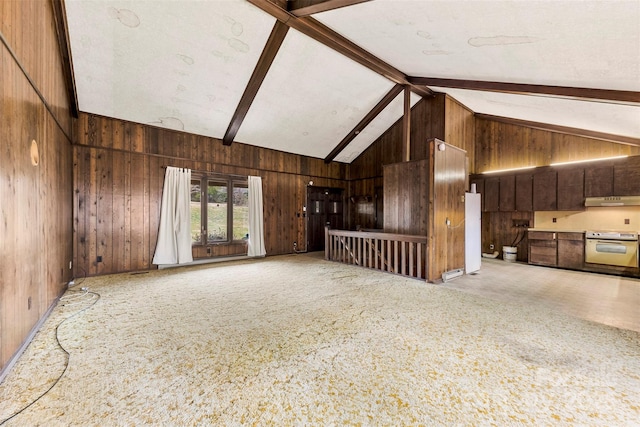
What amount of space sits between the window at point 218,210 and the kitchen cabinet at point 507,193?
6512 millimetres

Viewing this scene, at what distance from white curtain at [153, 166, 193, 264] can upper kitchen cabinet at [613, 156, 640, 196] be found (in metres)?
8.64

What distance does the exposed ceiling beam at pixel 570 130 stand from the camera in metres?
5.12

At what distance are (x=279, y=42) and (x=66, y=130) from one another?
3.60 meters

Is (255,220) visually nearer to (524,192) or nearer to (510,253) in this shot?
(510,253)

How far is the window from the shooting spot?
6125 millimetres

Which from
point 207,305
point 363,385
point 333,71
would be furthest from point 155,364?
point 333,71

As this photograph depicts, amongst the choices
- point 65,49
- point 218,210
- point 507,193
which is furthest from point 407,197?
point 65,49

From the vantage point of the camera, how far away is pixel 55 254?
11.0 ft

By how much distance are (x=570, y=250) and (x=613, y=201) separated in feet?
3.84

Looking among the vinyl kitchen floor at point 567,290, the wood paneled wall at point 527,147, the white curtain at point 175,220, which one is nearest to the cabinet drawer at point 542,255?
the vinyl kitchen floor at point 567,290

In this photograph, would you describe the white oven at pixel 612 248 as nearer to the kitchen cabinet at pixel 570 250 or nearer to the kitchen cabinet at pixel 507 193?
the kitchen cabinet at pixel 570 250

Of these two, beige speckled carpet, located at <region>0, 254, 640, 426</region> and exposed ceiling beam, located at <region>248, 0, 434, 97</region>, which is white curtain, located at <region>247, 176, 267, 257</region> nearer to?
beige speckled carpet, located at <region>0, 254, 640, 426</region>

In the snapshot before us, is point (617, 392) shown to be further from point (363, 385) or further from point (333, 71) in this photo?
point (333, 71)

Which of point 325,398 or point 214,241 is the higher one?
point 214,241
